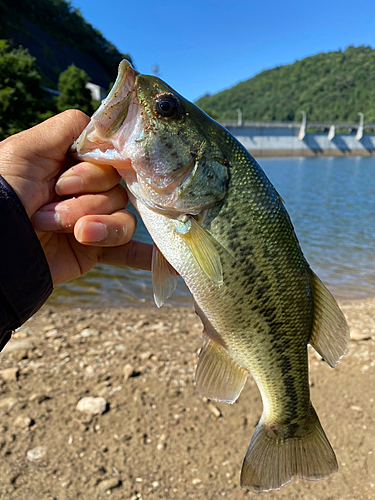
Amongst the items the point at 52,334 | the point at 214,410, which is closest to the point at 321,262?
the point at 214,410

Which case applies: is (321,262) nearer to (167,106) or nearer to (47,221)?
(167,106)

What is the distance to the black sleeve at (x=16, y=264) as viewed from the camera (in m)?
1.76

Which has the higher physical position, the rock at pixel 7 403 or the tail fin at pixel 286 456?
the tail fin at pixel 286 456

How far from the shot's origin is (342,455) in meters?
3.68

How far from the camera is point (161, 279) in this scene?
2.26 metres

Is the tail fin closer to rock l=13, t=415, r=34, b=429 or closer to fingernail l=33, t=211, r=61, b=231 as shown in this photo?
fingernail l=33, t=211, r=61, b=231

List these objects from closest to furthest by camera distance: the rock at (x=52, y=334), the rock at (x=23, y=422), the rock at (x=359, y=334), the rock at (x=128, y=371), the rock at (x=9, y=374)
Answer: the rock at (x=23, y=422) < the rock at (x=9, y=374) < the rock at (x=128, y=371) < the rock at (x=52, y=334) < the rock at (x=359, y=334)

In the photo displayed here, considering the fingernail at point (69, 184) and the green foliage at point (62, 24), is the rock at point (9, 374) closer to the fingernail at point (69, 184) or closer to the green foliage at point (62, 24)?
the fingernail at point (69, 184)

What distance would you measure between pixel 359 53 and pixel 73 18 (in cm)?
14041

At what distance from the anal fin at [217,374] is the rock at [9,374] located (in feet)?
10.6

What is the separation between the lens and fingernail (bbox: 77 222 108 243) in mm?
2025

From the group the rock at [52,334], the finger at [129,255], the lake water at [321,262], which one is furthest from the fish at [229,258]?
the lake water at [321,262]

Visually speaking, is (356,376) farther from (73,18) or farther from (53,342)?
(73,18)

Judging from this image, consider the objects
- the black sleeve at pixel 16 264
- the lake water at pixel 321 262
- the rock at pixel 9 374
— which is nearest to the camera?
the black sleeve at pixel 16 264
